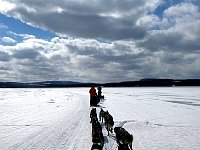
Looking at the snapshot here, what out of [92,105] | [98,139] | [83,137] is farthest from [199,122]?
[92,105]

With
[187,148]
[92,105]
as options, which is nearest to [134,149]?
[187,148]

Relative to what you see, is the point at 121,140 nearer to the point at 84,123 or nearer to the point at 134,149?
the point at 134,149

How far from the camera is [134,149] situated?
7.51 meters

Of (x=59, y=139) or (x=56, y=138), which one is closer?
(x=59, y=139)

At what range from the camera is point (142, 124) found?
11906mm

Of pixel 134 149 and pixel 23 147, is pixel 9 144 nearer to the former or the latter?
pixel 23 147

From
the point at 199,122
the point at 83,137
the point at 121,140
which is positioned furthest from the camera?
the point at 199,122

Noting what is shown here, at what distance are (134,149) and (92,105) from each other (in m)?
13.6

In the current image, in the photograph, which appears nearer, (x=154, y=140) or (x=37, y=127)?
(x=154, y=140)

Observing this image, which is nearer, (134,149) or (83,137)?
(134,149)

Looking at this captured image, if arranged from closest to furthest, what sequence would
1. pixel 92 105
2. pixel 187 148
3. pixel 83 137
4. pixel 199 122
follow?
pixel 187 148, pixel 83 137, pixel 199 122, pixel 92 105

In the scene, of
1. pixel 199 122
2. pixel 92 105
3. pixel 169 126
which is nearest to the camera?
pixel 169 126

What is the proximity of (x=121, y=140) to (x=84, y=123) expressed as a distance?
499cm

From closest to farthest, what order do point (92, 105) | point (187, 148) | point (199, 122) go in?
point (187, 148) < point (199, 122) < point (92, 105)
